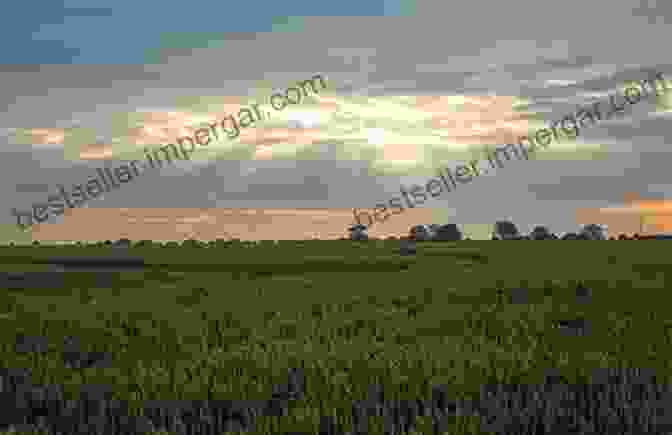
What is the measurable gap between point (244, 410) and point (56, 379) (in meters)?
4.34

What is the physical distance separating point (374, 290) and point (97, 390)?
2048 centimetres

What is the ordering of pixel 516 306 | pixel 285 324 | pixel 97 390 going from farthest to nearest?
pixel 516 306 → pixel 285 324 → pixel 97 390

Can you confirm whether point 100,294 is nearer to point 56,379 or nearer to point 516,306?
point 516,306

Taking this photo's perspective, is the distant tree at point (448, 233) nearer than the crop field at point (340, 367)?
No

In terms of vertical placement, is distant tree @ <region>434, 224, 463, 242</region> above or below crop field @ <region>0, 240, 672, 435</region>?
above

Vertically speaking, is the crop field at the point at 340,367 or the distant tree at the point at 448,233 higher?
the distant tree at the point at 448,233

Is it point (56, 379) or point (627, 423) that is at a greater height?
point (56, 379)

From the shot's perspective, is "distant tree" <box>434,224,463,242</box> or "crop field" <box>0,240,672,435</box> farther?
"distant tree" <box>434,224,463,242</box>

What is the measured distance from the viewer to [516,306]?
22.7 meters

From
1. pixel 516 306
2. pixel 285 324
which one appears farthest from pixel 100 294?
pixel 516 306

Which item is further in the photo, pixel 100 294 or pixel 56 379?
pixel 100 294

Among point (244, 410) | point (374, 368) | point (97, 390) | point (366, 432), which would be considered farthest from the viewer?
point (374, 368)

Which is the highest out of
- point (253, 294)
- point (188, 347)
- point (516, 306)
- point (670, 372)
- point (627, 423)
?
point (253, 294)

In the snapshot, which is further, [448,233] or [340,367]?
[448,233]
